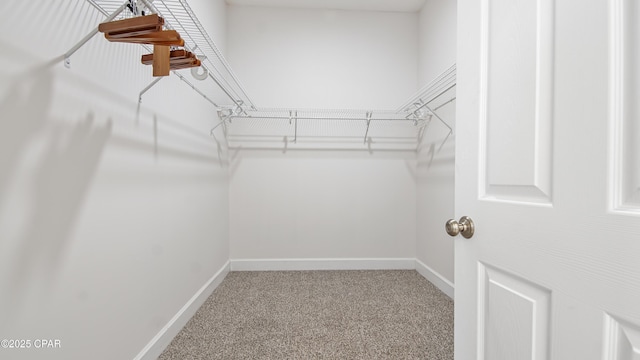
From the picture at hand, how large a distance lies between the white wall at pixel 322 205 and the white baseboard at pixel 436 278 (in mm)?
180

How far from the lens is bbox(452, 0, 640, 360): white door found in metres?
0.48

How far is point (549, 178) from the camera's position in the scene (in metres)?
0.60

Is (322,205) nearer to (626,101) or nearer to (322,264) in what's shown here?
(322,264)

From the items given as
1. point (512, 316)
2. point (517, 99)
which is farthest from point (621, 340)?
point (517, 99)

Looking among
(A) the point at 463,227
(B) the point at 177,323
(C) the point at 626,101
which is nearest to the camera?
(C) the point at 626,101

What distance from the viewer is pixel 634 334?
0.47 m

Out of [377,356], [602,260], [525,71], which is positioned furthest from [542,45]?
[377,356]

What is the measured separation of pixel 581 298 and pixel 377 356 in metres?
1.19

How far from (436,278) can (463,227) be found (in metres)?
1.82

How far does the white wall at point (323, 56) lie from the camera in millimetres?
2725

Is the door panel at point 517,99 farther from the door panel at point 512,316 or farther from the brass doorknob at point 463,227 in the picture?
the door panel at point 512,316

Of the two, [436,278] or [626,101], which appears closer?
[626,101]

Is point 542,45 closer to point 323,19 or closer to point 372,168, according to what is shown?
point 372,168

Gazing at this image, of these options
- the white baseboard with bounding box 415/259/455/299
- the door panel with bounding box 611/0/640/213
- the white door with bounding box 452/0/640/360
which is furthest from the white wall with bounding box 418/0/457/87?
the door panel with bounding box 611/0/640/213
